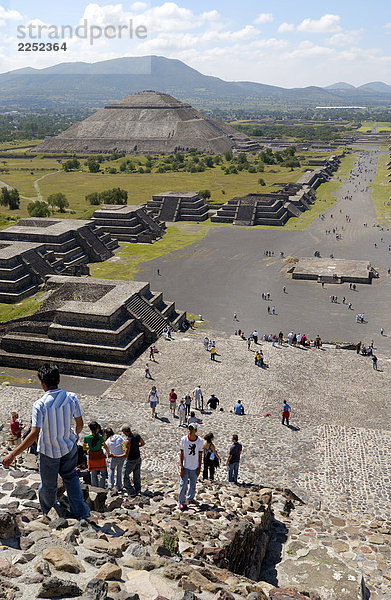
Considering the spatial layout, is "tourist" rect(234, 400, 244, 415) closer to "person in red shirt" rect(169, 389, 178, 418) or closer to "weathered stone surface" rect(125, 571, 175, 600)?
"person in red shirt" rect(169, 389, 178, 418)

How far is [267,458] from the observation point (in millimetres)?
15984

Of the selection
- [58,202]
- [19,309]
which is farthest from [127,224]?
[19,309]

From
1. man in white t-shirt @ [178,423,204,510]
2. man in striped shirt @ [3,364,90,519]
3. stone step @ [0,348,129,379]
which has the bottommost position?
stone step @ [0,348,129,379]

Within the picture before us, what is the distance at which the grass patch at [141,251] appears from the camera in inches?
1665

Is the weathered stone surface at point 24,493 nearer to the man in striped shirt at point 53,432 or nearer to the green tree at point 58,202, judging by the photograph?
the man in striped shirt at point 53,432

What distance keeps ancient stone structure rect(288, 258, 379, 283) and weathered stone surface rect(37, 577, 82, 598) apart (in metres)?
37.0

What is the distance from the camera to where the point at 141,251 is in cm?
4931

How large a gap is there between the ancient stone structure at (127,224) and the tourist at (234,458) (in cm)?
4135

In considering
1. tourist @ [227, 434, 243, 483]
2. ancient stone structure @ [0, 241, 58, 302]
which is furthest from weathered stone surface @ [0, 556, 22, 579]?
ancient stone structure @ [0, 241, 58, 302]

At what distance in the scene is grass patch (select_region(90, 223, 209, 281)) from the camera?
4228cm

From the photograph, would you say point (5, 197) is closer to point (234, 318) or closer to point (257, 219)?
point (257, 219)

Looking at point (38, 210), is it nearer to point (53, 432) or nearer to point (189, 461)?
point (189, 461)

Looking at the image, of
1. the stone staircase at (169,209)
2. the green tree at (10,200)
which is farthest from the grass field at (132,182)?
the stone staircase at (169,209)

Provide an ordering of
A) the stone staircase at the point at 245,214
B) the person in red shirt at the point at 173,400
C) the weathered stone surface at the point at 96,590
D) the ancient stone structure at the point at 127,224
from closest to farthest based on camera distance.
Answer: the weathered stone surface at the point at 96,590
the person in red shirt at the point at 173,400
the ancient stone structure at the point at 127,224
the stone staircase at the point at 245,214
